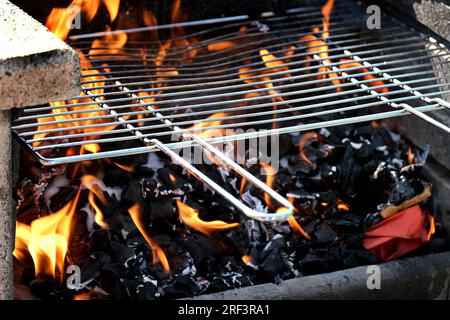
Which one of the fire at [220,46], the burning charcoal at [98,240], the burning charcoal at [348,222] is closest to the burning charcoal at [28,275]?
the burning charcoal at [98,240]

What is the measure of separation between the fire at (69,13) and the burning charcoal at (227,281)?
1.20 metres

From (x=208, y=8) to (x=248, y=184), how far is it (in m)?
0.95

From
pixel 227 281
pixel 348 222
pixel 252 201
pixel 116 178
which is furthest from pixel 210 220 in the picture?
pixel 348 222

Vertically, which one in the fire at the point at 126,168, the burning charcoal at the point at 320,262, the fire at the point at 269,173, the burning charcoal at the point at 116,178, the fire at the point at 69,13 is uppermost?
the fire at the point at 69,13

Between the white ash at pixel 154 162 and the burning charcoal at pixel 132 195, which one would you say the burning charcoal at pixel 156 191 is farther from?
the white ash at pixel 154 162

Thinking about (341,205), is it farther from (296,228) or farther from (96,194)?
(96,194)

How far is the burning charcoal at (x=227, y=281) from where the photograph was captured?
2881mm

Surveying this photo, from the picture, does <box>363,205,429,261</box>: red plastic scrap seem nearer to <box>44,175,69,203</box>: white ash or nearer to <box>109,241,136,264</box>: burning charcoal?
<box>109,241,136,264</box>: burning charcoal

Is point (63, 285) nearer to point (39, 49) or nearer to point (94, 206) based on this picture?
point (94, 206)

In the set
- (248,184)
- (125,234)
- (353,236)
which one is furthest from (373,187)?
(125,234)

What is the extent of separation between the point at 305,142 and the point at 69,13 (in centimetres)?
110

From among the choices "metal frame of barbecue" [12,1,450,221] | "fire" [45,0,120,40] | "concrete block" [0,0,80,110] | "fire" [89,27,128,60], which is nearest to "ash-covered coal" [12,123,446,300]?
"metal frame of barbecue" [12,1,450,221]

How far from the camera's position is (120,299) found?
2787 mm

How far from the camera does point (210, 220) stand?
122 inches
